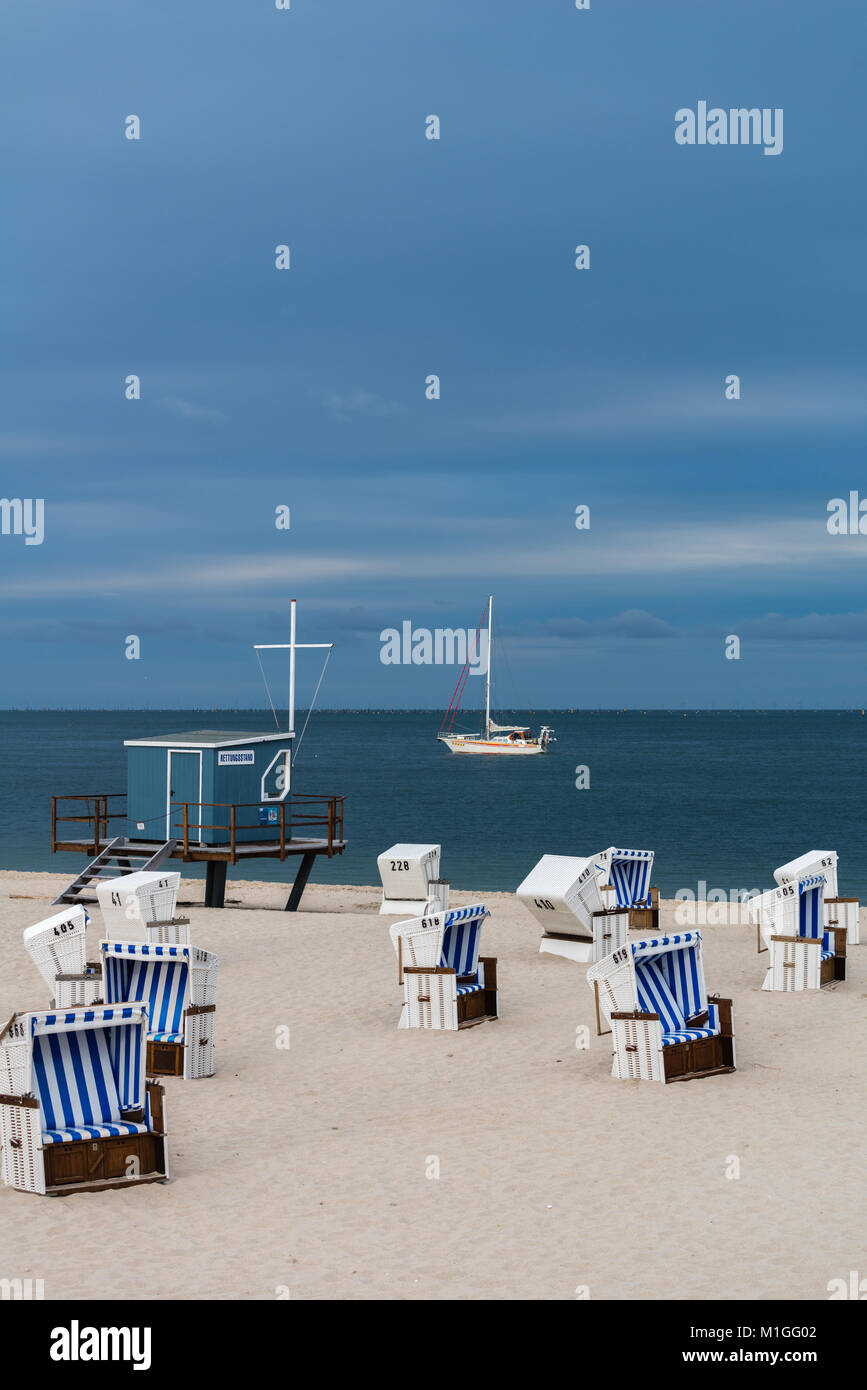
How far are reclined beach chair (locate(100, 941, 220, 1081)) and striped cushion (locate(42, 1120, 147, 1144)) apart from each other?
3.19 metres

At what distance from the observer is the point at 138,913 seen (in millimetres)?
16891

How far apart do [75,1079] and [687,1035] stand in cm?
625

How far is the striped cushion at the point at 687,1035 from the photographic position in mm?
12789

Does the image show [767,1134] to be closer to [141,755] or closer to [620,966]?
[620,966]

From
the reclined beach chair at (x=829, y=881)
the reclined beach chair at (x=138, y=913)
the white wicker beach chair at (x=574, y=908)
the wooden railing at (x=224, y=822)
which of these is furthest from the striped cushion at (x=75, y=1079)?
the wooden railing at (x=224, y=822)

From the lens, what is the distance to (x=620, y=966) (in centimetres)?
1266

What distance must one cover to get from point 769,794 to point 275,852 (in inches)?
2476

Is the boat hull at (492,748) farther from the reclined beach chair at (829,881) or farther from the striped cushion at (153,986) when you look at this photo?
the striped cushion at (153,986)

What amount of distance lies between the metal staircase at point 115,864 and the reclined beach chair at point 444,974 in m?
10.9
